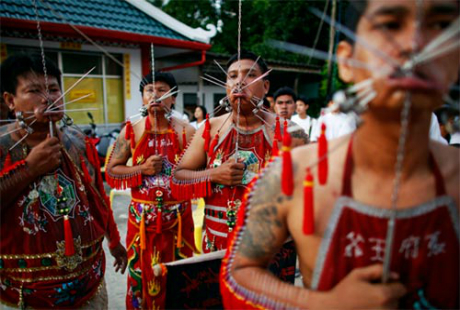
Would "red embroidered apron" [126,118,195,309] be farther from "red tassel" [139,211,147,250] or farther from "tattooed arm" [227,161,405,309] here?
"tattooed arm" [227,161,405,309]

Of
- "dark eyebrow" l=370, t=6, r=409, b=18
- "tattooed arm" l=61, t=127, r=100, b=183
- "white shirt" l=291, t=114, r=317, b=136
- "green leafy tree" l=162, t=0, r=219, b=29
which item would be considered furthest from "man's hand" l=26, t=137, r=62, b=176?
"green leafy tree" l=162, t=0, r=219, b=29

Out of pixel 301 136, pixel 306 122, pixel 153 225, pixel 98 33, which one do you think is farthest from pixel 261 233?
pixel 98 33

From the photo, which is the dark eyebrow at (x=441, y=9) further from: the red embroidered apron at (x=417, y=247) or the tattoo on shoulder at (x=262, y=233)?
the tattoo on shoulder at (x=262, y=233)

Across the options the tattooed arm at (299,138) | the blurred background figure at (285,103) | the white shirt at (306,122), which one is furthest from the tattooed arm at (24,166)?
the white shirt at (306,122)

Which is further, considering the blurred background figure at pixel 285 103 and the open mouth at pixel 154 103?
the blurred background figure at pixel 285 103

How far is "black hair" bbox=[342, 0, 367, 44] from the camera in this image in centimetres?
108

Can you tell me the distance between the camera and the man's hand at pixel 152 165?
3.24 metres

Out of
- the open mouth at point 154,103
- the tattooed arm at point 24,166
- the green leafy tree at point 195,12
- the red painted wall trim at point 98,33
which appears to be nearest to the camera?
the tattooed arm at point 24,166

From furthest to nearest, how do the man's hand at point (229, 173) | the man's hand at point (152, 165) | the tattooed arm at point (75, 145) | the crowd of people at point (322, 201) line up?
the man's hand at point (152, 165) → the man's hand at point (229, 173) → the tattooed arm at point (75, 145) → the crowd of people at point (322, 201)

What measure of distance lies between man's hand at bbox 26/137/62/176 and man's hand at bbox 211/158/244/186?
1064 millimetres

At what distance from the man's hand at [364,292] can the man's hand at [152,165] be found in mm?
2388

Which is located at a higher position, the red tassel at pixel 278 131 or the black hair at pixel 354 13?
the black hair at pixel 354 13

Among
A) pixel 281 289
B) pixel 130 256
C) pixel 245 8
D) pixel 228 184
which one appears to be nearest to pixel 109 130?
pixel 130 256

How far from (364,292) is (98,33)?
299 inches
